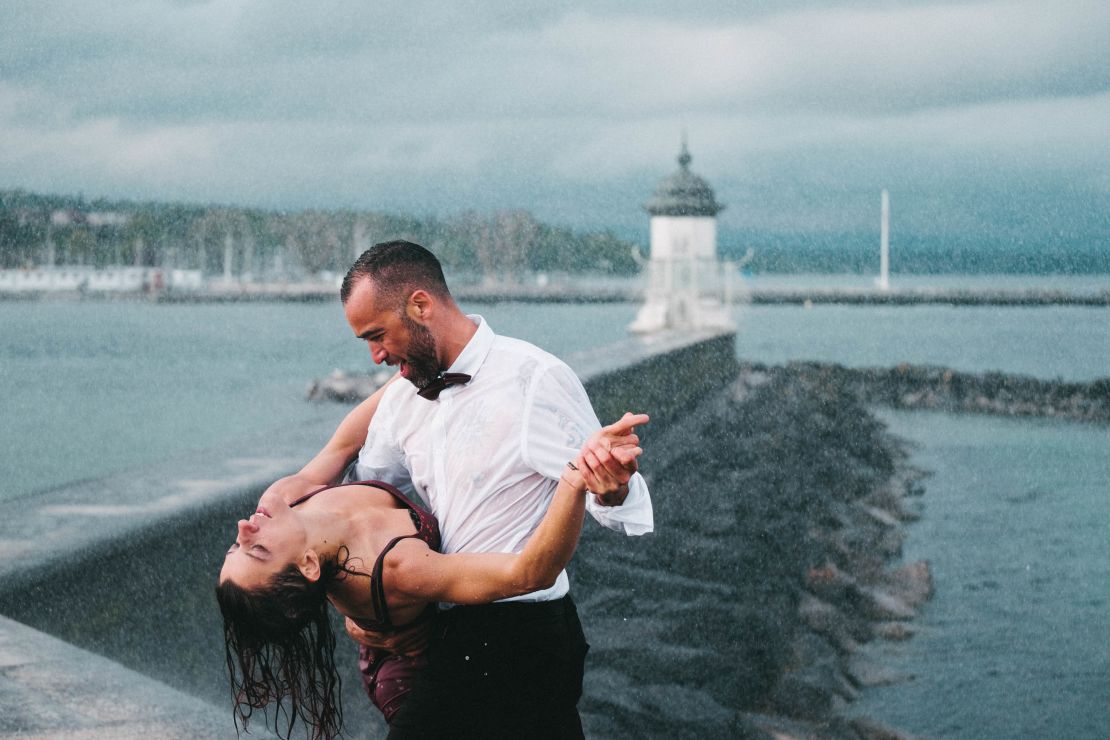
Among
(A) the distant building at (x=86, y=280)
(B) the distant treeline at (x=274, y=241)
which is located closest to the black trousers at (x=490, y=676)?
(B) the distant treeline at (x=274, y=241)

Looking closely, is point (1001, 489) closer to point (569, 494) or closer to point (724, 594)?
point (724, 594)

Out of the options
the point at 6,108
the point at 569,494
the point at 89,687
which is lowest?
the point at 89,687

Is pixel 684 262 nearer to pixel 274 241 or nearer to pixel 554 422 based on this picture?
pixel 554 422

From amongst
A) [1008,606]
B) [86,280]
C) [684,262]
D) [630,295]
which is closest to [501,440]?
[1008,606]

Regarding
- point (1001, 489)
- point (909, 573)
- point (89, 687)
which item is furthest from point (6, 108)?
point (89, 687)

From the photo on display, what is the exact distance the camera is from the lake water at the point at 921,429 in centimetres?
937

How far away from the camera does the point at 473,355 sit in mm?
2158

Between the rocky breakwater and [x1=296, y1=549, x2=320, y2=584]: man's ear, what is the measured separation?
439 centimetres

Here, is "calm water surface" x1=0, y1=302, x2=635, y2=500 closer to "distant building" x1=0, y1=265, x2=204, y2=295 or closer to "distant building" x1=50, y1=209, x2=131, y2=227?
"distant building" x1=0, y1=265, x2=204, y2=295

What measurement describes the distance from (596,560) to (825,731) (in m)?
2.63

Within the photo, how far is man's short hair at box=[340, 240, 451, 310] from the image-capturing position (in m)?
2.09

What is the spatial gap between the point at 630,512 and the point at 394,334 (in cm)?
49

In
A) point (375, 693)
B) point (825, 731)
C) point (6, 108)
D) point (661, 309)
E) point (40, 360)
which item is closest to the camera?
point (375, 693)

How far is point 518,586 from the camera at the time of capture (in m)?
1.97
